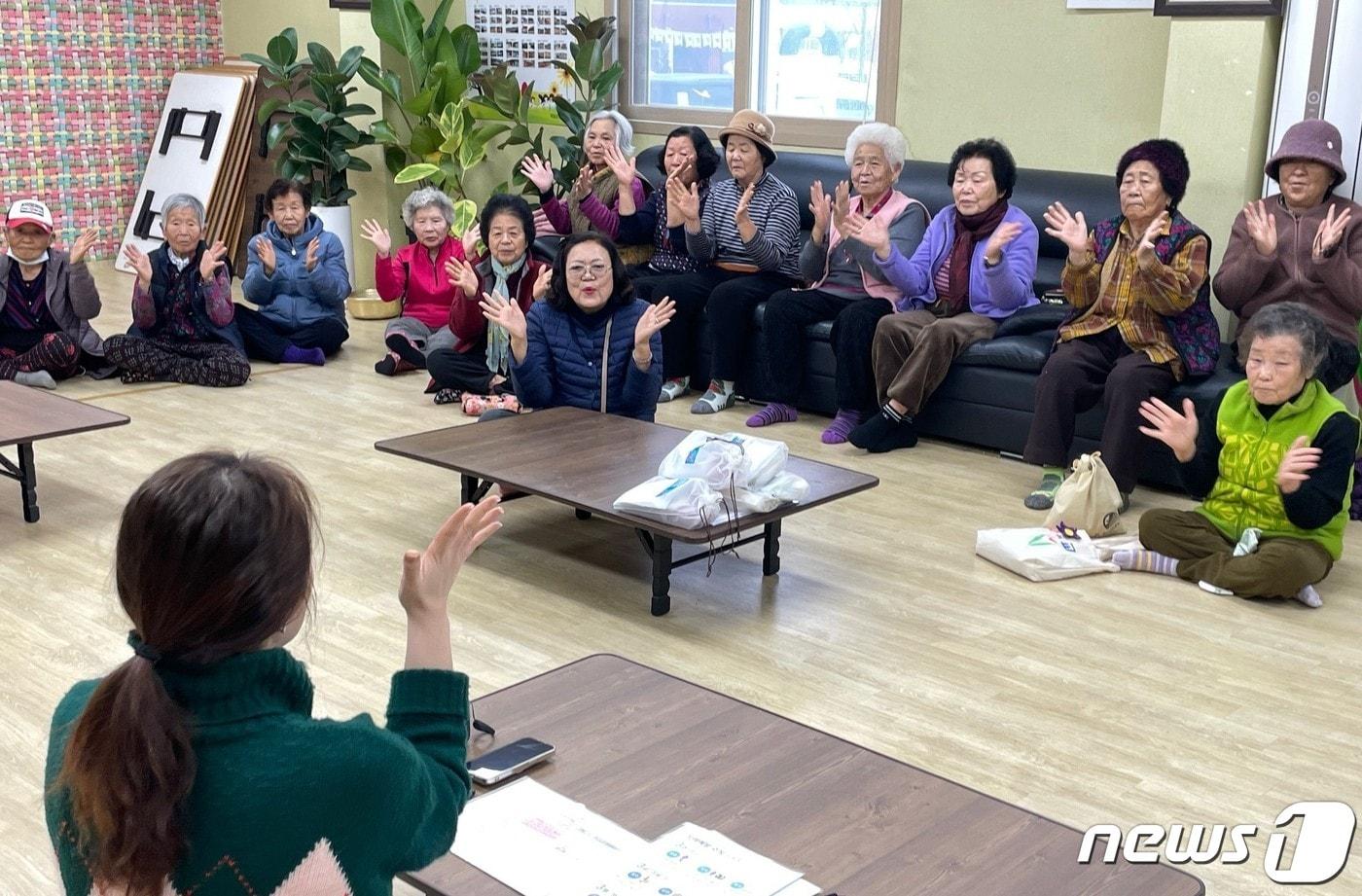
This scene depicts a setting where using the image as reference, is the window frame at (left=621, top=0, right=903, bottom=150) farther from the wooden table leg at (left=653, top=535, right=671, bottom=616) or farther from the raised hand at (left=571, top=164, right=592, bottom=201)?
the wooden table leg at (left=653, top=535, right=671, bottom=616)

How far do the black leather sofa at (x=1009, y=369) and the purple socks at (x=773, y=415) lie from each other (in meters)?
0.10

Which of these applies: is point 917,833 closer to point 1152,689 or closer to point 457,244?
point 1152,689

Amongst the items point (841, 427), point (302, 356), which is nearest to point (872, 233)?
point (841, 427)

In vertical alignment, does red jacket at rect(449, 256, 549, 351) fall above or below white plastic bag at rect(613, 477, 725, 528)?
above

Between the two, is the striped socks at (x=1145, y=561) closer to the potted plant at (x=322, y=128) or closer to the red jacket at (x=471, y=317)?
the red jacket at (x=471, y=317)

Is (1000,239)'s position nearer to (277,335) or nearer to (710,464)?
(710,464)

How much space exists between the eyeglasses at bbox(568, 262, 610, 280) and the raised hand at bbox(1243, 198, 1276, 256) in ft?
7.00

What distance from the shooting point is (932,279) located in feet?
18.1

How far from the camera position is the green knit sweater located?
1305 millimetres

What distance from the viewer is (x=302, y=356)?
6727 mm

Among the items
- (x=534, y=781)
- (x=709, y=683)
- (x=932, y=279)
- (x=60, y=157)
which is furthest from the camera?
(x=60, y=157)

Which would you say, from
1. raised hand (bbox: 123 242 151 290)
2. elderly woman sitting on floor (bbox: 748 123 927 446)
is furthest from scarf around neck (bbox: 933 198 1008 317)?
raised hand (bbox: 123 242 151 290)

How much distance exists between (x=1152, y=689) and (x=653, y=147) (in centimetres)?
438

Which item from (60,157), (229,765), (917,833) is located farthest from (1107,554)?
(60,157)
